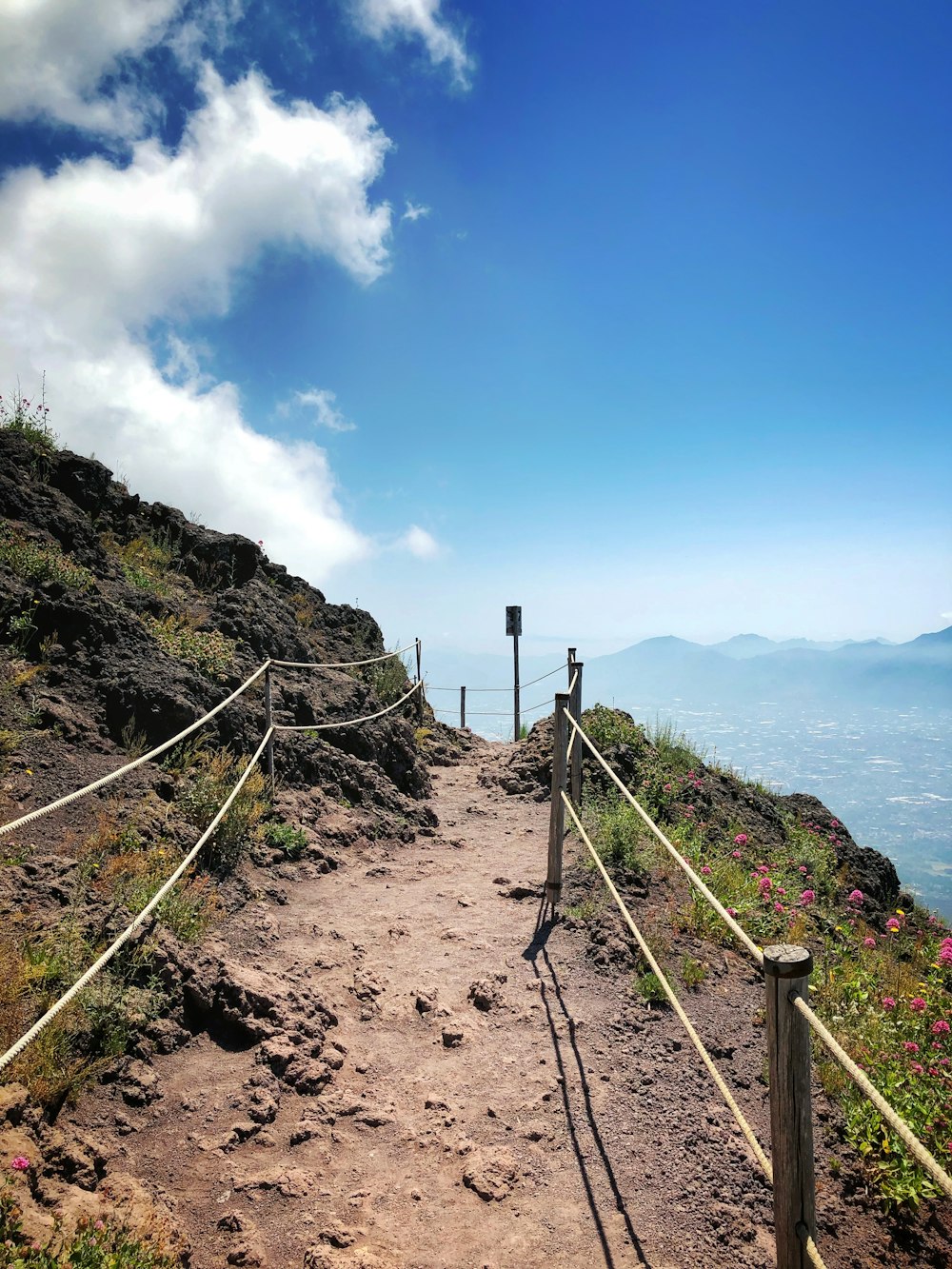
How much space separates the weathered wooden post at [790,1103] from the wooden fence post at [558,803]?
147 inches

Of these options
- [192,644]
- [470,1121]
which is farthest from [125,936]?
[192,644]

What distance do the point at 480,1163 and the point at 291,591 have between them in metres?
10.6

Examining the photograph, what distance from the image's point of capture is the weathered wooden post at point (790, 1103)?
211 cm

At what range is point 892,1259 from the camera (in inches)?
118

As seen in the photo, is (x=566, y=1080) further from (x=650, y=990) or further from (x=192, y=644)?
(x=192, y=644)

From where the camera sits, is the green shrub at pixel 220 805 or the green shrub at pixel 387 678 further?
the green shrub at pixel 387 678

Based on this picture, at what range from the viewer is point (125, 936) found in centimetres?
368

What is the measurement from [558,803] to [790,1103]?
3.84 meters

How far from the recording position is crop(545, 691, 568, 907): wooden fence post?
6.04 metres

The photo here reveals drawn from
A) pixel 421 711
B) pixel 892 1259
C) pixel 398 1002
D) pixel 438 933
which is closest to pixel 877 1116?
pixel 892 1259

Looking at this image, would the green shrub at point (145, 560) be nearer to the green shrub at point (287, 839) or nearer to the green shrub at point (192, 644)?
the green shrub at point (192, 644)

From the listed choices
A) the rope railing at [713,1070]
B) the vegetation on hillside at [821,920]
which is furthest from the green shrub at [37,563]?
the vegetation on hillside at [821,920]

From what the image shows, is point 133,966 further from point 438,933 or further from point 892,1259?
point 892,1259

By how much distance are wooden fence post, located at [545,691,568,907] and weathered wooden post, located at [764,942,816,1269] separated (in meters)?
3.73
